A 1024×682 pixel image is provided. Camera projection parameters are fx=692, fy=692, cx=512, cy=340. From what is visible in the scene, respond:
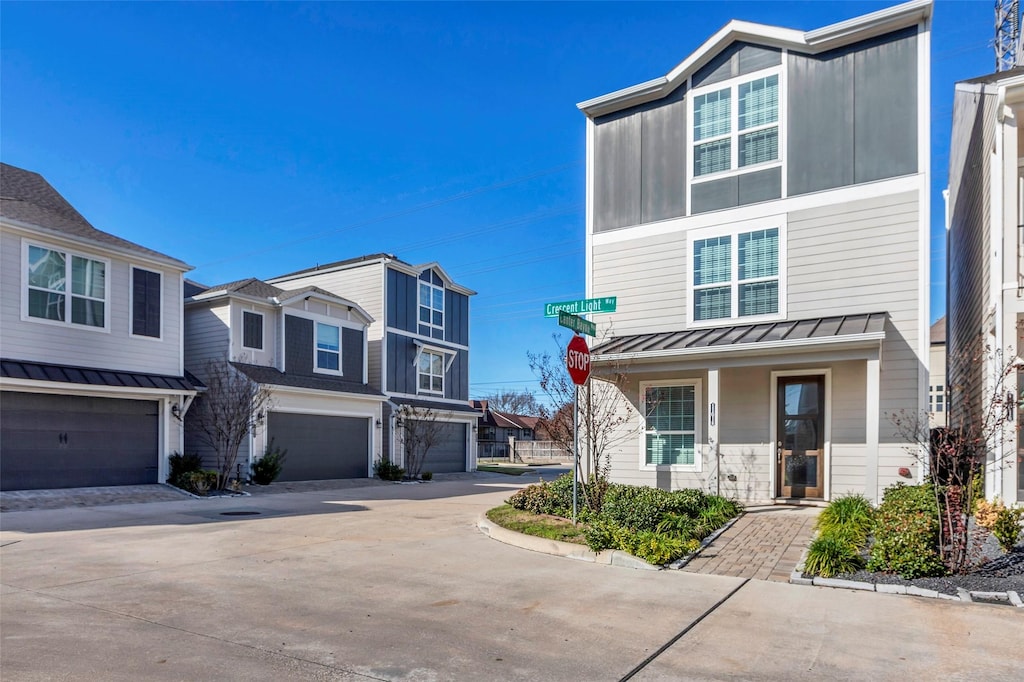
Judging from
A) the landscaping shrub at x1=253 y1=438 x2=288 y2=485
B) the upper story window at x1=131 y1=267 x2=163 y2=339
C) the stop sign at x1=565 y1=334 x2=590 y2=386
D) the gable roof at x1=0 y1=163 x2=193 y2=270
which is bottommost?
the landscaping shrub at x1=253 y1=438 x2=288 y2=485

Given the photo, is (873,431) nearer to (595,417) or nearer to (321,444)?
(595,417)

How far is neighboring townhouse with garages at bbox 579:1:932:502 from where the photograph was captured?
38.1 ft

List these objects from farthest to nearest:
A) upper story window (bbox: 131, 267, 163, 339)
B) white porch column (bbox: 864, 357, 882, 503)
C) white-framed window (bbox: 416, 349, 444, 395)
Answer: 1. white-framed window (bbox: 416, 349, 444, 395)
2. upper story window (bbox: 131, 267, 163, 339)
3. white porch column (bbox: 864, 357, 882, 503)

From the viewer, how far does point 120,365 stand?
17875 mm

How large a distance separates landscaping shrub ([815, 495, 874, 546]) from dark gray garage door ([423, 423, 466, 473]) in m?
19.9

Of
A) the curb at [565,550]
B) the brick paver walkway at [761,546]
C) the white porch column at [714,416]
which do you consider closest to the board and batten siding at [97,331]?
the curb at [565,550]

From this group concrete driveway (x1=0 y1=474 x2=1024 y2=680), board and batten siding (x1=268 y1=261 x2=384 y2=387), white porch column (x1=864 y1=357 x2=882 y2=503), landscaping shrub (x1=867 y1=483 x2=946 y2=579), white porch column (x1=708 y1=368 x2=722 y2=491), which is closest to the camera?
concrete driveway (x1=0 y1=474 x2=1024 y2=680)

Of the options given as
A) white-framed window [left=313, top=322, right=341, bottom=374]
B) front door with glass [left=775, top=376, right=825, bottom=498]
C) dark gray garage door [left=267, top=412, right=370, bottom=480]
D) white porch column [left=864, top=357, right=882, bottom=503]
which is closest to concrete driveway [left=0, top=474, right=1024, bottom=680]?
white porch column [left=864, top=357, right=882, bottom=503]

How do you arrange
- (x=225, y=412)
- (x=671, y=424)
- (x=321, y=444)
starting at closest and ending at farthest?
(x=671, y=424)
(x=225, y=412)
(x=321, y=444)

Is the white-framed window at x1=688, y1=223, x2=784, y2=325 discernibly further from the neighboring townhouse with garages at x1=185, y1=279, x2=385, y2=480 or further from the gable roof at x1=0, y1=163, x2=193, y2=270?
the gable roof at x1=0, y1=163, x2=193, y2=270

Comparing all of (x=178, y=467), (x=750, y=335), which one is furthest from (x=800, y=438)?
(x=178, y=467)

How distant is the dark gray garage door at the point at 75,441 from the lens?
15.6 metres

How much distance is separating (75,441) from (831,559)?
55.3 feet

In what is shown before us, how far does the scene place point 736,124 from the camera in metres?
13.3
